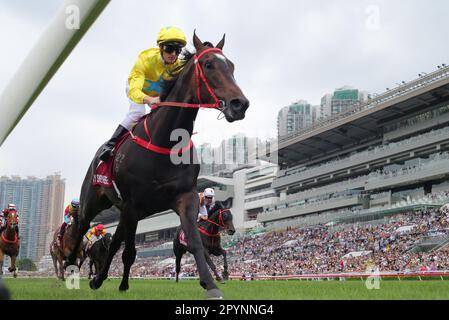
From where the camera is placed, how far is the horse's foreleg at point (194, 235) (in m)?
4.65

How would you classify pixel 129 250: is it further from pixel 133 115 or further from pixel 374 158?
pixel 374 158

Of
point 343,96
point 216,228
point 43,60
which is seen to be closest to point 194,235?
point 43,60

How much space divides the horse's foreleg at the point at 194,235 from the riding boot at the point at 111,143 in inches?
62.1

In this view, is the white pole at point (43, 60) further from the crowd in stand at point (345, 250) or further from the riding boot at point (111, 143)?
the crowd in stand at point (345, 250)

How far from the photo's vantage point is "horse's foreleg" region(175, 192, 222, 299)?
15.3 feet

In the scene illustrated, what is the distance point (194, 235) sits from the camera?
16.8ft

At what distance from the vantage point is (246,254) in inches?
1997

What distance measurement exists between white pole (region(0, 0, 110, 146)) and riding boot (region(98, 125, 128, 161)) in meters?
5.27

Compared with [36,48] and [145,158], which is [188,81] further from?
[36,48]

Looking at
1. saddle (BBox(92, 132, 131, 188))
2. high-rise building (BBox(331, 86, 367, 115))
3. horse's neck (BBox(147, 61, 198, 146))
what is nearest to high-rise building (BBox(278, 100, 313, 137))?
high-rise building (BBox(331, 86, 367, 115))

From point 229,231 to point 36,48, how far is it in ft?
44.0

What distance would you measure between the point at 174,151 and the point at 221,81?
1081 millimetres

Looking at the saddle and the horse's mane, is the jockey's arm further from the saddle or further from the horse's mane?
the saddle
